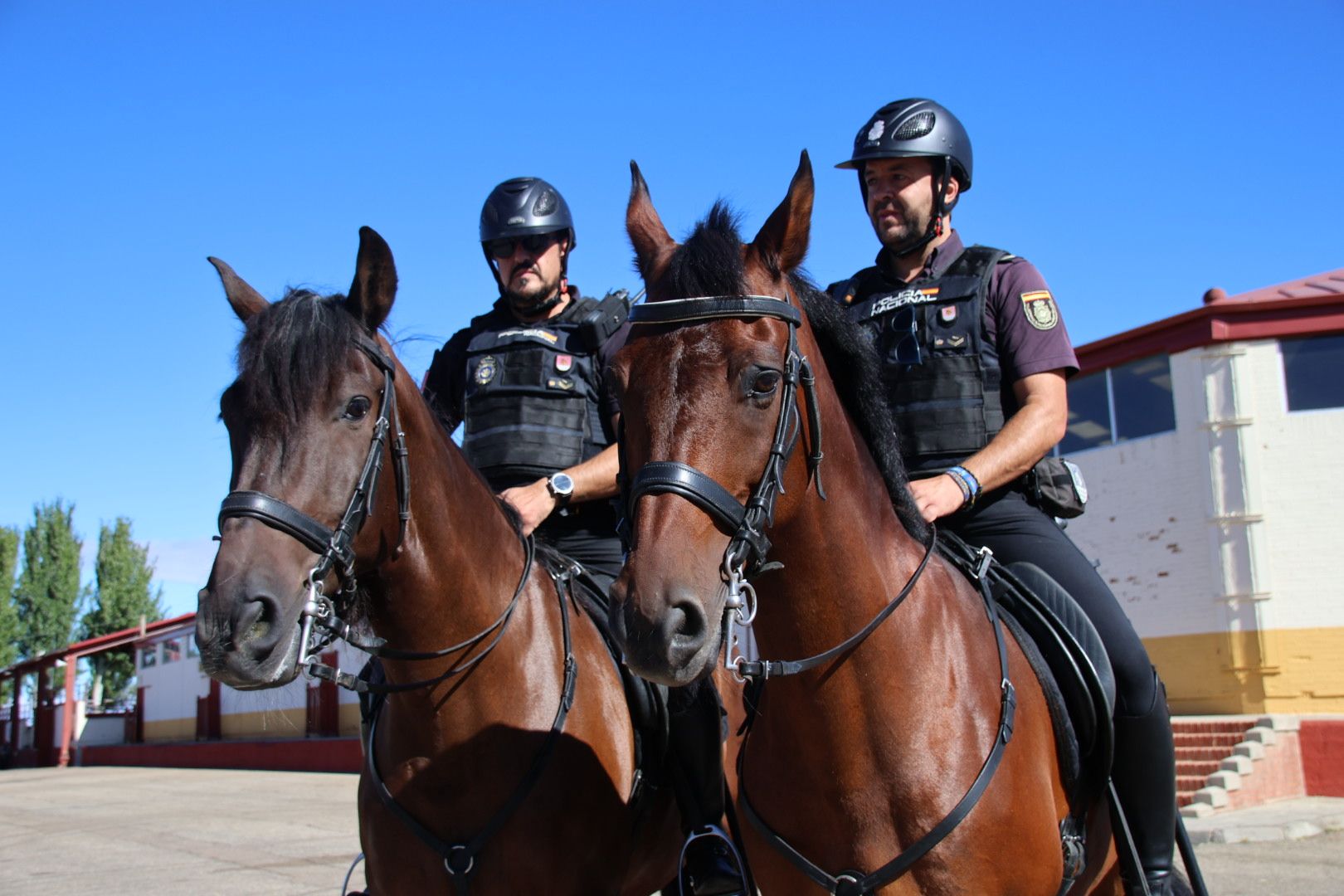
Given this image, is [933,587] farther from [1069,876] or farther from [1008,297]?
[1008,297]

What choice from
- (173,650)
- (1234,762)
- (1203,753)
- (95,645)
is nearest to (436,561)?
(1234,762)

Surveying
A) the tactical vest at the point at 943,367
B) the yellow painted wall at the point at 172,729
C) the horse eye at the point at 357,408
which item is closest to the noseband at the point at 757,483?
the horse eye at the point at 357,408

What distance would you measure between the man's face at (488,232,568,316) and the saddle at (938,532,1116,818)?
2.47 metres

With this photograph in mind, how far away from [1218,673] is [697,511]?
16.5 m

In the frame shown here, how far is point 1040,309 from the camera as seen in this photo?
4.00 meters

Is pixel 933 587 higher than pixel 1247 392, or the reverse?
pixel 1247 392

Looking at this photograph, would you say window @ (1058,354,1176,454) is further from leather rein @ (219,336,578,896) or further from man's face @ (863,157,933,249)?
leather rein @ (219,336,578,896)

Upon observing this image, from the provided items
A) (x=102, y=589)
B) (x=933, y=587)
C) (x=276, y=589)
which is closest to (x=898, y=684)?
(x=933, y=587)

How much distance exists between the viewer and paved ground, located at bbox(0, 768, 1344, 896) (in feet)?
33.6

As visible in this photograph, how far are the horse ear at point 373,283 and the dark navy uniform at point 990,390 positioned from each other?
67.0 inches

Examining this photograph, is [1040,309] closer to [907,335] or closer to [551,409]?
[907,335]

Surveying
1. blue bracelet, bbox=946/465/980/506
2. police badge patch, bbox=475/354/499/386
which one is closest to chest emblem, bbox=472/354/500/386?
police badge patch, bbox=475/354/499/386

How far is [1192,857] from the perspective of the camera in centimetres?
419

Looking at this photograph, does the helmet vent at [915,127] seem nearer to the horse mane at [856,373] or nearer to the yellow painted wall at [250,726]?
the horse mane at [856,373]
